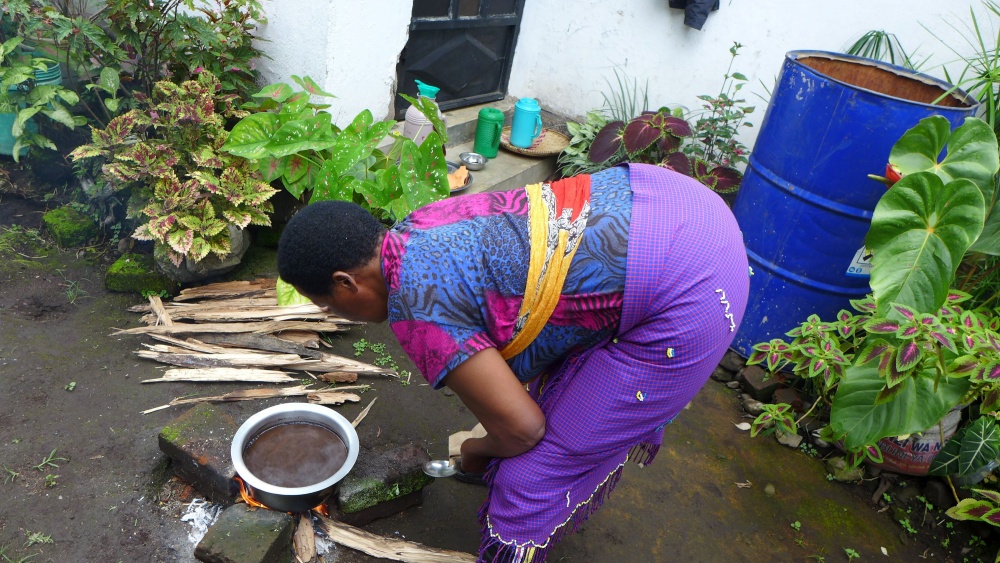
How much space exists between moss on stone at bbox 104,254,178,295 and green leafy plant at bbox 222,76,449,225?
770 mm

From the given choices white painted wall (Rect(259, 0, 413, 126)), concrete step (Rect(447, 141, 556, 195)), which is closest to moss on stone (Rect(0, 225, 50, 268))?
white painted wall (Rect(259, 0, 413, 126))

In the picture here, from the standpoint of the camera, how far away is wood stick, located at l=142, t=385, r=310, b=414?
9.75 feet

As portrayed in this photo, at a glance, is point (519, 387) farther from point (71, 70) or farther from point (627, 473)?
point (71, 70)

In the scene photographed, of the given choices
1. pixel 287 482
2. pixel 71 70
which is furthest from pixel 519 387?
pixel 71 70

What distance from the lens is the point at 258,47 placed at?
400 centimetres

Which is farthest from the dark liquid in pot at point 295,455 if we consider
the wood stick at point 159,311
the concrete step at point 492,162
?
the concrete step at point 492,162

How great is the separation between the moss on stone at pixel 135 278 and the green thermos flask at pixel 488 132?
232cm

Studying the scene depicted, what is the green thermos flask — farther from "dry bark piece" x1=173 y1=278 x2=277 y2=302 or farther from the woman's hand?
the woman's hand

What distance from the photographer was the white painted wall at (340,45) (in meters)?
3.79

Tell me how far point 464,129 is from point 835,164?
268 cm

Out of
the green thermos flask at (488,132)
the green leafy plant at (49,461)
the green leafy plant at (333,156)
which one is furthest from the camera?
the green thermos flask at (488,132)

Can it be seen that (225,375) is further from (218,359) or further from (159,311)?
(159,311)

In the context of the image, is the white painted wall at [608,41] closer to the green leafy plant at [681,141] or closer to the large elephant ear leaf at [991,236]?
the green leafy plant at [681,141]

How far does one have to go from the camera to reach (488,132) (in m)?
4.81
